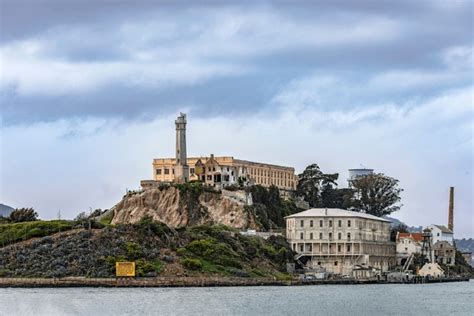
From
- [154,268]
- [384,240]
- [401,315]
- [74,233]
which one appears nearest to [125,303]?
[401,315]

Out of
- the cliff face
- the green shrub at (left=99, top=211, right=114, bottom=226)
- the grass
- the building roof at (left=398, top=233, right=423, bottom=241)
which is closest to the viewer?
the grass

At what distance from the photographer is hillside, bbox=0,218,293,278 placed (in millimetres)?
134500

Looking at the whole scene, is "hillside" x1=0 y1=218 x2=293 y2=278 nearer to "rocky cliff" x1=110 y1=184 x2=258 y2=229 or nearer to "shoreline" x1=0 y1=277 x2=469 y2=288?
"shoreline" x1=0 y1=277 x2=469 y2=288

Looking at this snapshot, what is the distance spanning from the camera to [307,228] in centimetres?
16775

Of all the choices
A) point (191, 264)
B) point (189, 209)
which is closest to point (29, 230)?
point (191, 264)

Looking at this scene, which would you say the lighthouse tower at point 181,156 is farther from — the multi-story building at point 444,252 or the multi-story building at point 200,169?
the multi-story building at point 444,252

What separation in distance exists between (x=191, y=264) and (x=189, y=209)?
1440 inches

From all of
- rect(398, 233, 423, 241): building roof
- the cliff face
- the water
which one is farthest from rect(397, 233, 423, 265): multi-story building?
the water

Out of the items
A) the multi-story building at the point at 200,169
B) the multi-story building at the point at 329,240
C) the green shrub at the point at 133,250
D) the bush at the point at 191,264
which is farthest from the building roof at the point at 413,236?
the green shrub at the point at 133,250

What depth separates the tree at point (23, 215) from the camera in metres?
169

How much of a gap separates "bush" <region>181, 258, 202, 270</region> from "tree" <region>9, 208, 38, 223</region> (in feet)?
122

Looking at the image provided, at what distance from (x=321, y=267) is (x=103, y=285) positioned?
4434 centimetres

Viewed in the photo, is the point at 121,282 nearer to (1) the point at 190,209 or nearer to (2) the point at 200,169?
(1) the point at 190,209

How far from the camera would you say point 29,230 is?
14600 centimetres
